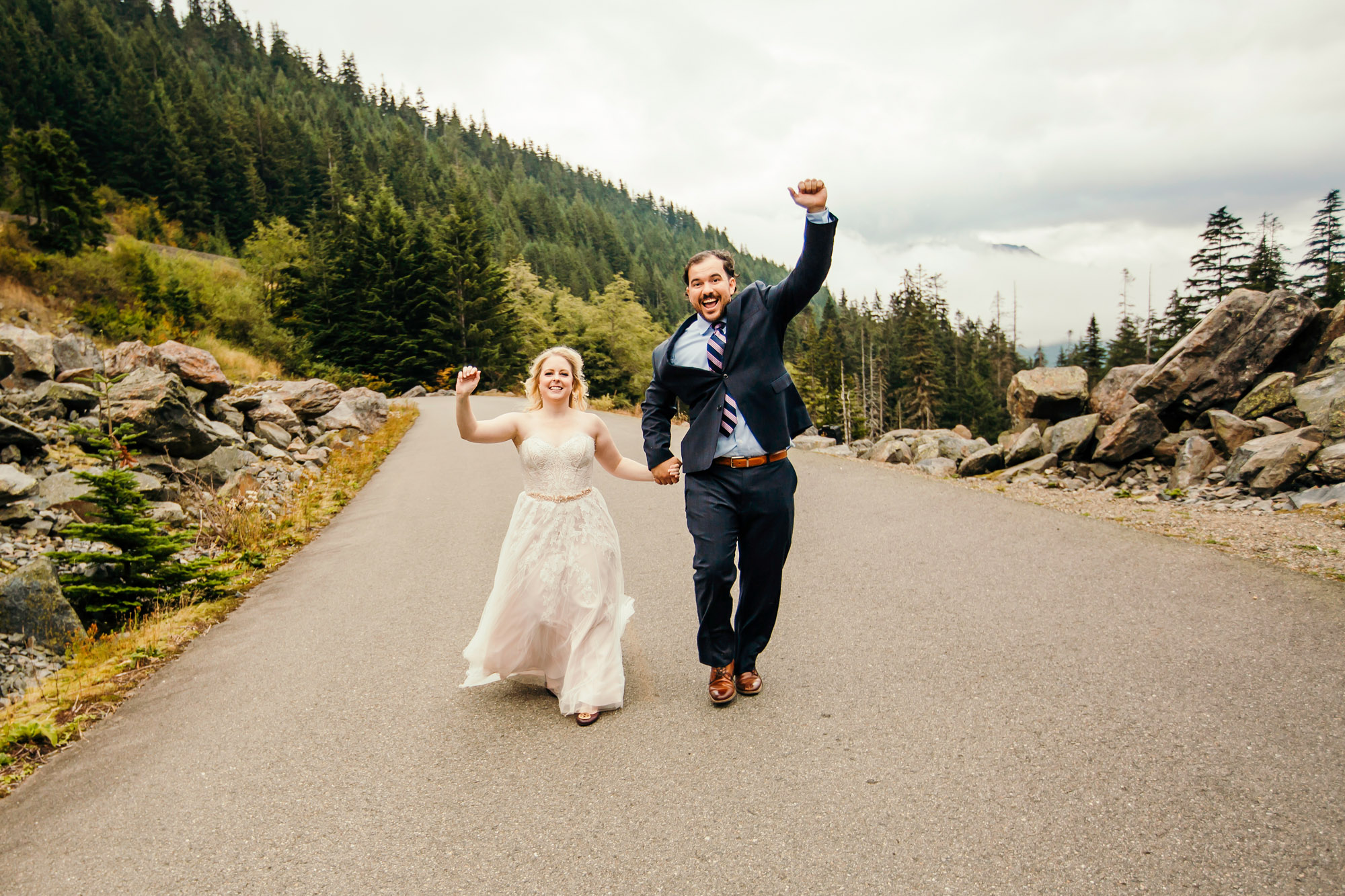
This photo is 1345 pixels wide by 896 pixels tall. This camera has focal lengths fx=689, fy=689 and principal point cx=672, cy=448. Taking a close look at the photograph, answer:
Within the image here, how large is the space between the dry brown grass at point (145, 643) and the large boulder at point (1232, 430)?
42.8 feet

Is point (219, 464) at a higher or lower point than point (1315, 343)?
lower

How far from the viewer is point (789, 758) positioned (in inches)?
125

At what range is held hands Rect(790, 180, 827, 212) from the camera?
3270 mm

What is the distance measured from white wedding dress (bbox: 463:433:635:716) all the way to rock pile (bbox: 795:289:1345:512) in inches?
318

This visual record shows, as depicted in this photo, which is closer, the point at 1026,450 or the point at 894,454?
the point at 1026,450

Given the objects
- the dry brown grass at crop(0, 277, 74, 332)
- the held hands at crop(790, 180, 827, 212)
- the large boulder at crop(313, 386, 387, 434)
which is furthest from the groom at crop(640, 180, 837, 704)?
the dry brown grass at crop(0, 277, 74, 332)

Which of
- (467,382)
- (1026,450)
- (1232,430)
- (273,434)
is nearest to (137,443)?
(273,434)

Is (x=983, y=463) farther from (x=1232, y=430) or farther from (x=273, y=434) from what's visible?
(x=273, y=434)

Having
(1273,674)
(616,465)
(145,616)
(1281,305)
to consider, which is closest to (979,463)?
(1281,305)

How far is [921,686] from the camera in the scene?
149 inches

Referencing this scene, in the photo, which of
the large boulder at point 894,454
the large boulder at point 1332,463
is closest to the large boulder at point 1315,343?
the large boulder at point 1332,463

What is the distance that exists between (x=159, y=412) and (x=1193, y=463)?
1538 cm

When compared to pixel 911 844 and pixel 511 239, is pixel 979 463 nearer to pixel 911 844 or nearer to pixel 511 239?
pixel 911 844

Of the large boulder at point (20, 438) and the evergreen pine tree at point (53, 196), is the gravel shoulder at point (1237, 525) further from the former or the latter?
the evergreen pine tree at point (53, 196)
